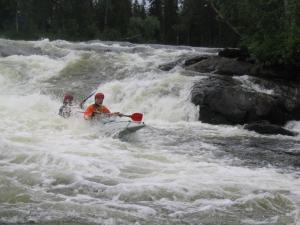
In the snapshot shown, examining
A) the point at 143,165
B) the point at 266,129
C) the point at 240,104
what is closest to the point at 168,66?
the point at 240,104

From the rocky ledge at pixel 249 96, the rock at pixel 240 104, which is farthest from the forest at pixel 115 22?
the rock at pixel 240 104

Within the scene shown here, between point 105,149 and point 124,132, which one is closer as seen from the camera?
point 105,149

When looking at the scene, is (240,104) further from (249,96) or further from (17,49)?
(17,49)

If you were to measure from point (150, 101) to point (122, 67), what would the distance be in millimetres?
4474

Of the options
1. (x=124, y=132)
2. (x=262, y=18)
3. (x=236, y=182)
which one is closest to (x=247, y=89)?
(x=262, y=18)

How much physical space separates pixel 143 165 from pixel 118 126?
8.13 ft

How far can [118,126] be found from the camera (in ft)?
35.0

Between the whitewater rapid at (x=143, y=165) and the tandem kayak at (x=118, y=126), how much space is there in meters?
0.16

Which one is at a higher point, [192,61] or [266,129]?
[192,61]

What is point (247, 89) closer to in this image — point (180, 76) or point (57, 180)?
point (180, 76)

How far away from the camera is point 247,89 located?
14.2 meters

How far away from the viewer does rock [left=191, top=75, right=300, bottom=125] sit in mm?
13055

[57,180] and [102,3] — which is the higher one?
[102,3]

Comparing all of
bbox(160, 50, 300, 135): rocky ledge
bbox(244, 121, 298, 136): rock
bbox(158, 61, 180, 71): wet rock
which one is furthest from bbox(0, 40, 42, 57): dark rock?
bbox(244, 121, 298, 136): rock
